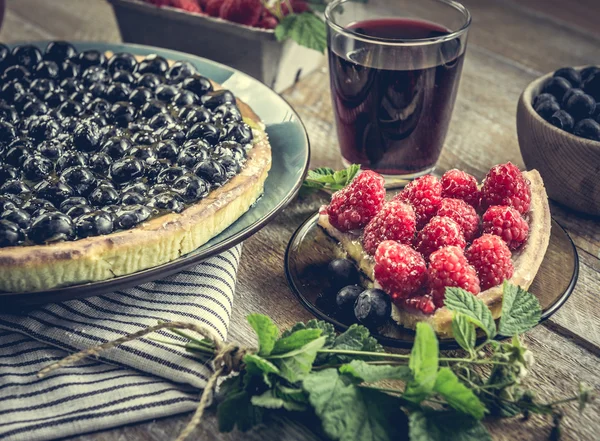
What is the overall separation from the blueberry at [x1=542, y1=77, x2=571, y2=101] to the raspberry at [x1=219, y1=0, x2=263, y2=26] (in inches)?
32.1

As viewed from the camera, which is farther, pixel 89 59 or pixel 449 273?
pixel 89 59

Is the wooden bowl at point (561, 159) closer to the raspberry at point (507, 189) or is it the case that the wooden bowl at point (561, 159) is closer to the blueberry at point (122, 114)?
the raspberry at point (507, 189)

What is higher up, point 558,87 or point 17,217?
point 558,87

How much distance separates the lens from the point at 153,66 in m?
1.75

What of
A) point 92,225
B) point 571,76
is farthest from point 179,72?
point 571,76

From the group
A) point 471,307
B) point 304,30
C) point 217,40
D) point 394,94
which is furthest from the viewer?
point 217,40

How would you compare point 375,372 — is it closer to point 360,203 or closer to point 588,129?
point 360,203

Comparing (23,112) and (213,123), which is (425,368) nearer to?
(213,123)

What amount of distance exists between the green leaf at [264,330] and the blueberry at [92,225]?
334 mm

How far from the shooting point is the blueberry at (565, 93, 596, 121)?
1562mm

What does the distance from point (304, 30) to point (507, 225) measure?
0.88m

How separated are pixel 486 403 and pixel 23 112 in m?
1.17

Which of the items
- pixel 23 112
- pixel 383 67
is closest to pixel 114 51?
pixel 23 112

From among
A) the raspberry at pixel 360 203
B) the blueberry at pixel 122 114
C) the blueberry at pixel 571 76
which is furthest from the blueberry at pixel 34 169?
the blueberry at pixel 571 76
